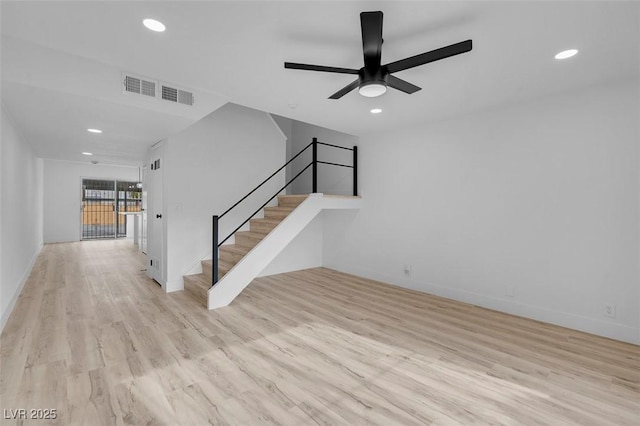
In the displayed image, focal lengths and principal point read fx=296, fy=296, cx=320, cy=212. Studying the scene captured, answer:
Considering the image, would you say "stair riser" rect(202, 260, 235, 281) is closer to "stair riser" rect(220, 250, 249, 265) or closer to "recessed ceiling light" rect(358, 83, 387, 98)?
"stair riser" rect(220, 250, 249, 265)

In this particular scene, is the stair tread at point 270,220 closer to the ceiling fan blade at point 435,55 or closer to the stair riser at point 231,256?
the stair riser at point 231,256

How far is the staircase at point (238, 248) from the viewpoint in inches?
160

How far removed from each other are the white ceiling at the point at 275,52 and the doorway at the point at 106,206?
7.49 metres

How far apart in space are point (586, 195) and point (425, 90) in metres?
2.02

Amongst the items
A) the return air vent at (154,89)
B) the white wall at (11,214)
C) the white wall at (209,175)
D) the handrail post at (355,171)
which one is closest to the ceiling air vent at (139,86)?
the return air vent at (154,89)

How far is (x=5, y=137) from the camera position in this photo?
3314 mm

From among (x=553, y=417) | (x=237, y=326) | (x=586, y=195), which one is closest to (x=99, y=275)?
(x=237, y=326)

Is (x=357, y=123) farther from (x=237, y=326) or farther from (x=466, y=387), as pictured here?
(x=466, y=387)

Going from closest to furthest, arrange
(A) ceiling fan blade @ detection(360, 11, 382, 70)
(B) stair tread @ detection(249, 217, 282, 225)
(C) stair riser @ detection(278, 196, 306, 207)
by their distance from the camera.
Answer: (A) ceiling fan blade @ detection(360, 11, 382, 70)
(B) stair tread @ detection(249, 217, 282, 225)
(C) stair riser @ detection(278, 196, 306, 207)

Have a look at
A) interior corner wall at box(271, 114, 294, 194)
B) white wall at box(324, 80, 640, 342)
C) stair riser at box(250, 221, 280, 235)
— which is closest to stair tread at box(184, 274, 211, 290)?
stair riser at box(250, 221, 280, 235)

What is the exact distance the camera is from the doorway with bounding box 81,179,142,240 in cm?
997

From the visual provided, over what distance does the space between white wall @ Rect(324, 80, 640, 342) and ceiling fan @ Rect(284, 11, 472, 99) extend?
1.98 meters

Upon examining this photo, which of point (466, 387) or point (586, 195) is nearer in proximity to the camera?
point (466, 387)

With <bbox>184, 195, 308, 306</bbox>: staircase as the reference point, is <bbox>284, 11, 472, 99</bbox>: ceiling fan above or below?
above
